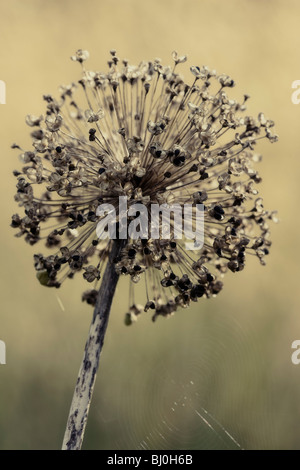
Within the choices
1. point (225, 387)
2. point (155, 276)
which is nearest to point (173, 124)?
point (155, 276)

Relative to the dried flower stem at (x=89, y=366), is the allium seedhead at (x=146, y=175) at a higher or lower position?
higher

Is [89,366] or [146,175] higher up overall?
[146,175]

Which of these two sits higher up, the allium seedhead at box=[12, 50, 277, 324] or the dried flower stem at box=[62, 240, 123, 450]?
the allium seedhead at box=[12, 50, 277, 324]
